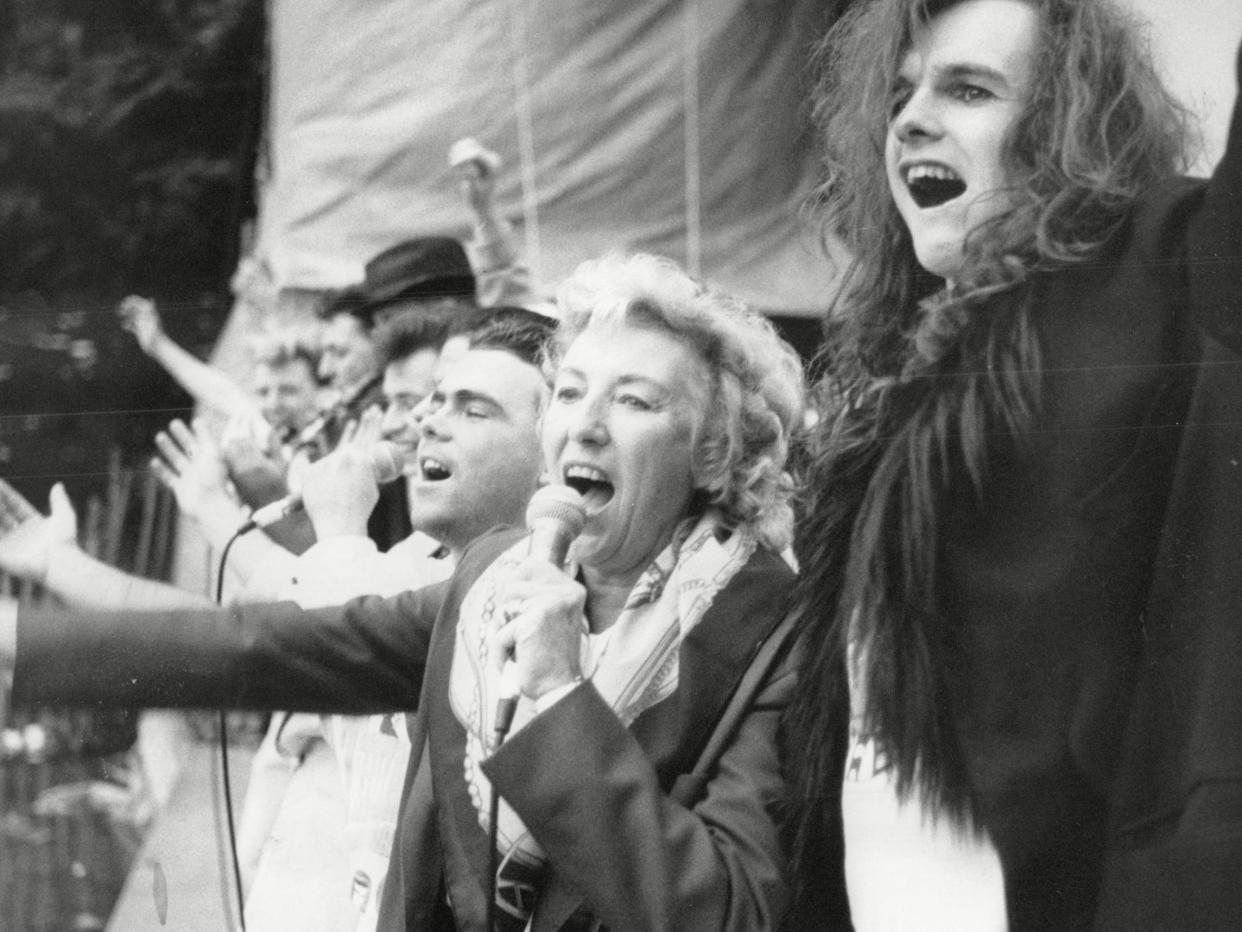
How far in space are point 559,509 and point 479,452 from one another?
608 mm

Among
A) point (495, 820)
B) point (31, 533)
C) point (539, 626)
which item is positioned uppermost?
point (31, 533)

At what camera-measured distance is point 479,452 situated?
3.09 metres

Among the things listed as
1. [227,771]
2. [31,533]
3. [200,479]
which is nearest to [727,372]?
[200,479]

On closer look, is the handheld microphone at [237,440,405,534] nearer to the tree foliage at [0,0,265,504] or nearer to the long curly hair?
the tree foliage at [0,0,265,504]

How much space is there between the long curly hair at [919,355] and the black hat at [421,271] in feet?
2.08

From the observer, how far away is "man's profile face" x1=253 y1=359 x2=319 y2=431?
131 inches

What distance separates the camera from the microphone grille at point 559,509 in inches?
98.3

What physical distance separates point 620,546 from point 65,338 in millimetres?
1115

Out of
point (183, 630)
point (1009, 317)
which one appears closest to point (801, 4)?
point (1009, 317)

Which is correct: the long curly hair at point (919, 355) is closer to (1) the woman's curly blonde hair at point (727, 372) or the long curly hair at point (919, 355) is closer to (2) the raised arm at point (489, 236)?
(1) the woman's curly blonde hair at point (727, 372)

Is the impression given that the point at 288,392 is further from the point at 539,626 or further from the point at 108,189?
the point at 539,626

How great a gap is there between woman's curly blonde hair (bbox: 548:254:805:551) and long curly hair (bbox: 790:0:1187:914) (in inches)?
2.6

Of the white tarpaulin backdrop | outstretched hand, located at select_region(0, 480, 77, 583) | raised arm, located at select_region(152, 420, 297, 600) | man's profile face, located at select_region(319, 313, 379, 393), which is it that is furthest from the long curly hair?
outstretched hand, located at select_region(0, 480, 77, 583)

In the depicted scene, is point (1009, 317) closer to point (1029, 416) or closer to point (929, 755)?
point (1029, 416)
